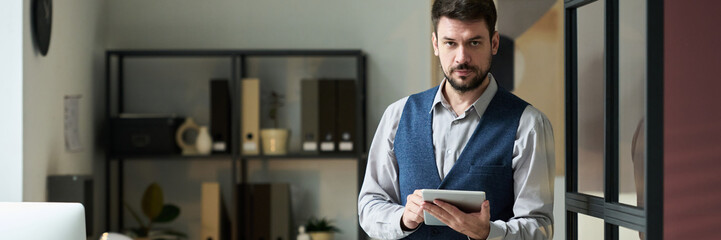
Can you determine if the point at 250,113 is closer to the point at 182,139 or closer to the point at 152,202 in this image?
the point at 182,139

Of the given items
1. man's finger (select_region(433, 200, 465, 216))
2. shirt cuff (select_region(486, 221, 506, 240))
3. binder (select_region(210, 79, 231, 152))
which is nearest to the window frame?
shirt cuff (select_region(486, 221, 506, 240))

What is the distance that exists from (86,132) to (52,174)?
589mm

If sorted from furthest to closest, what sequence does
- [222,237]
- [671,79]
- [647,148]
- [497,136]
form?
[222,237]
[671,79]
[497,136]
[647,148]

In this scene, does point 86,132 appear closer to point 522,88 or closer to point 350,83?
point 350,83

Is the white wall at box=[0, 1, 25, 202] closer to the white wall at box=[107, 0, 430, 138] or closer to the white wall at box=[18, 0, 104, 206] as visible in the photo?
the white wall at box=[18, 0, 104, 206]

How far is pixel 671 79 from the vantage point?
215 cm

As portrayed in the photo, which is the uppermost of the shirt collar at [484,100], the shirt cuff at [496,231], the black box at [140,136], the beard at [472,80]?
the beard at [472,80]

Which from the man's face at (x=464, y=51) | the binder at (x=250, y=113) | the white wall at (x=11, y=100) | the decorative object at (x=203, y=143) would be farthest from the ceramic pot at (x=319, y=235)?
the man's face at (x=464, y=51)

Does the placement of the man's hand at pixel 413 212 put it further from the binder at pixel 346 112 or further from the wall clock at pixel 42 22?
the binder at pixel 346 112

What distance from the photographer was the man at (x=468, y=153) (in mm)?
1541

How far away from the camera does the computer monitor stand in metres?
1.89

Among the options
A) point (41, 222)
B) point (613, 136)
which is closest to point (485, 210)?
point (613, 136)

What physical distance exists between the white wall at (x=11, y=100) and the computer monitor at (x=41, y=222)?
90cm

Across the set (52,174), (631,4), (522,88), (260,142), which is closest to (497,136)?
(631,4)
